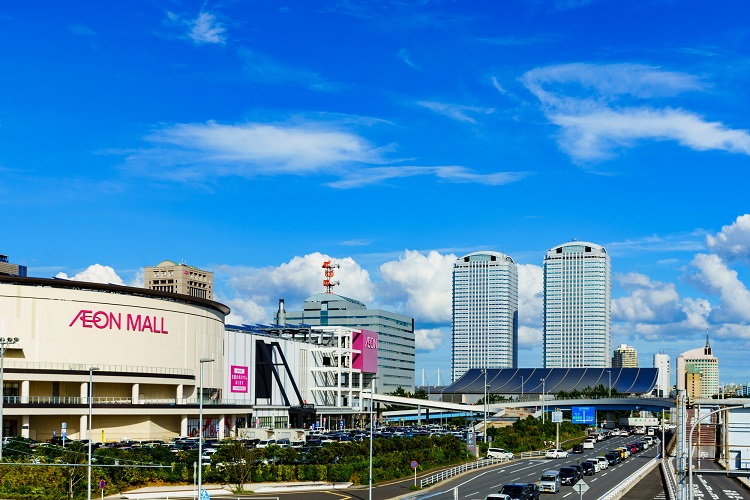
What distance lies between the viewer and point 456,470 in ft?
294

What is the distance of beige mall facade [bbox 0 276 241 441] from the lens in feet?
354

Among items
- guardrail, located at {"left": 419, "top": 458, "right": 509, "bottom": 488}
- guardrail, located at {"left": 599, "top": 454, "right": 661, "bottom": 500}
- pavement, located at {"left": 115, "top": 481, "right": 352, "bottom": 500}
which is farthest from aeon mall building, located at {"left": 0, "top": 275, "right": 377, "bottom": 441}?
guardrail, located at {"left": 599, "top": 454, "right": 661, "bottom": 500}

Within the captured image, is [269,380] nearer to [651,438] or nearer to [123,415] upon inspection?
[123,415]

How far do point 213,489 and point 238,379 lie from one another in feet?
Answer: 261

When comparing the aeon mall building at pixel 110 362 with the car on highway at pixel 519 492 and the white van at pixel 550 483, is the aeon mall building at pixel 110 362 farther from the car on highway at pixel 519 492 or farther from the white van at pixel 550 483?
the car on highway at pixel 519 492

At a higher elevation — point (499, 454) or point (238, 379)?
point (238, 379)

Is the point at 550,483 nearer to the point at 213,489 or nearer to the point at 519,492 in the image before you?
the point at 519,492

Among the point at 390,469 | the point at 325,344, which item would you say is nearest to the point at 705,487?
the point at 390,469

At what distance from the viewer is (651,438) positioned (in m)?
181

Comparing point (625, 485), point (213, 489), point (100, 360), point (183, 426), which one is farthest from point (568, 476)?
point (183, 426)

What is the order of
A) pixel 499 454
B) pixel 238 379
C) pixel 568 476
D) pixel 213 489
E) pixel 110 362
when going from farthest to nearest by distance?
pixel 238 379
pixel 110 362
pixel 499 454
pixel 568 476
pixel 213 489

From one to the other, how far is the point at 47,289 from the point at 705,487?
247 feet

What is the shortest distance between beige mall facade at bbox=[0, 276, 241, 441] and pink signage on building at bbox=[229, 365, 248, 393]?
17.6 m

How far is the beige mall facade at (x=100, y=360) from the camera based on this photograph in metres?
108
